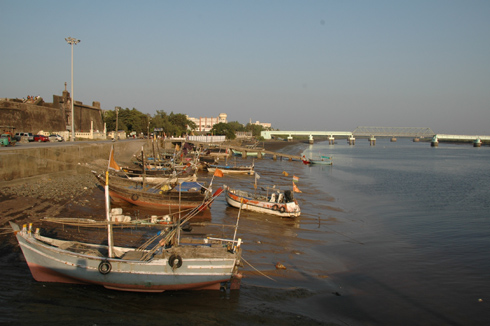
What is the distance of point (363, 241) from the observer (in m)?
17.1

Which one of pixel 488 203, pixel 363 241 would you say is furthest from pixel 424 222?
pixel 488 203

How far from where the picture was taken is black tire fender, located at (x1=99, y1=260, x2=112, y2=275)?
9.77m

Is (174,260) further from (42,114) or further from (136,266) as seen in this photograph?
(42,114)

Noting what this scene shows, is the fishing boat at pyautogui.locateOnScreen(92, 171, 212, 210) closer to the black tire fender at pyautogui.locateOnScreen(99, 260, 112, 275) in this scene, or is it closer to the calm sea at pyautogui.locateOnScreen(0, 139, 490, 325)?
the calm sea at pyautogui.locateOnScreen(0, 139, 490, 325)

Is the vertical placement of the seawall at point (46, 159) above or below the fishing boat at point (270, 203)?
above

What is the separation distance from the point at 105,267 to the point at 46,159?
62.7 ft

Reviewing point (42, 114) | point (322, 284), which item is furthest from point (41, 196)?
point (42, 114)

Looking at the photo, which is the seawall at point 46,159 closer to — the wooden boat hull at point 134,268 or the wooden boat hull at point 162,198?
the wooden boat hull at point 162,198

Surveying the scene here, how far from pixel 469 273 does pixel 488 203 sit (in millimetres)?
18479

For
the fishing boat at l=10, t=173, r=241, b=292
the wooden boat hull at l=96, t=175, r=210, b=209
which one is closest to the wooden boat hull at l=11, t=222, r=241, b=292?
the fishing boat at l=10, t=173, r=241, b=292

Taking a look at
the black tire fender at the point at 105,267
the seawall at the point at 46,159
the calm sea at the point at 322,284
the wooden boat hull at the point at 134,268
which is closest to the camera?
the calm sea at the point at 322,284

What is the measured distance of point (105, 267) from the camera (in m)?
9.78

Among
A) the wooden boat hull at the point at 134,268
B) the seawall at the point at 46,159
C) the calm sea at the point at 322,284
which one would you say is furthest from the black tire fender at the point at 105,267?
the seawall at the point at 46,159

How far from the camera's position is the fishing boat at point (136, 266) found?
32.4 ft
